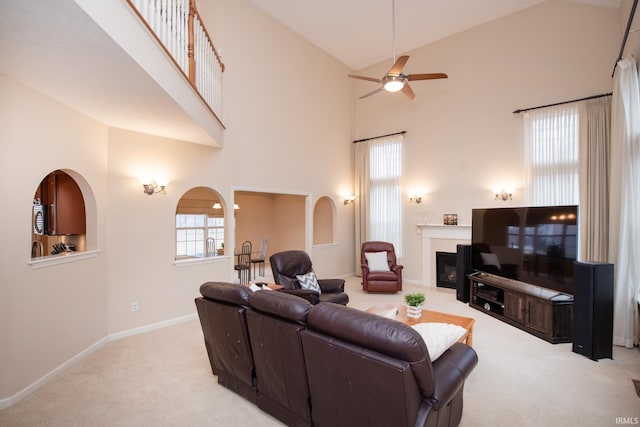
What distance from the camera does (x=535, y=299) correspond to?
402cm

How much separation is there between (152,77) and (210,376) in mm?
2777

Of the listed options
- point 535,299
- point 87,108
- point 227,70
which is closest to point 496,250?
point 535,299

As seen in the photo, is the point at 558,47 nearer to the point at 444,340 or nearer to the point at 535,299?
the point at 535,299

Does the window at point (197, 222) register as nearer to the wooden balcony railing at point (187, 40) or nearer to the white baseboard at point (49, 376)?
the wooden balcony railing at point (187, 40)

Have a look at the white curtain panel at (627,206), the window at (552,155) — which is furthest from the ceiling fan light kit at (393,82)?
the window at (552,155)

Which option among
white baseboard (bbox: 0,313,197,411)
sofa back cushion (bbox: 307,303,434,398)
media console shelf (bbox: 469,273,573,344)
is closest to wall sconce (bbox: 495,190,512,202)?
media console shelf (bbox: 469,273,573,344)

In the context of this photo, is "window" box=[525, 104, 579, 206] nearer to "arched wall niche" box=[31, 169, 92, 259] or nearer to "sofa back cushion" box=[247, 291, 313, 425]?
"sofa back cushion" box=[247, 291, 313, 425]

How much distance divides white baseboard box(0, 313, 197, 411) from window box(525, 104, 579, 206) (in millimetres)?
6153

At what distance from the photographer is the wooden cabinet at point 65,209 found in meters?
3.88

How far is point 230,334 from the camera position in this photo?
2.51 m

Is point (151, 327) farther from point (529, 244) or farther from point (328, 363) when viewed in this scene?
point (529, 244)

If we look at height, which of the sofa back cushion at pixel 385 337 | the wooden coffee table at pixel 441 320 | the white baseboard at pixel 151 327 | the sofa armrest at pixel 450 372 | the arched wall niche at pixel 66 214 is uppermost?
the arched wall niche at pixel 66 214

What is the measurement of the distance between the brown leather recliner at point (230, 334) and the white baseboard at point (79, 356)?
1.63m

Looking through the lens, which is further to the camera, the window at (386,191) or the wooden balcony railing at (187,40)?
the window at (386,191)
